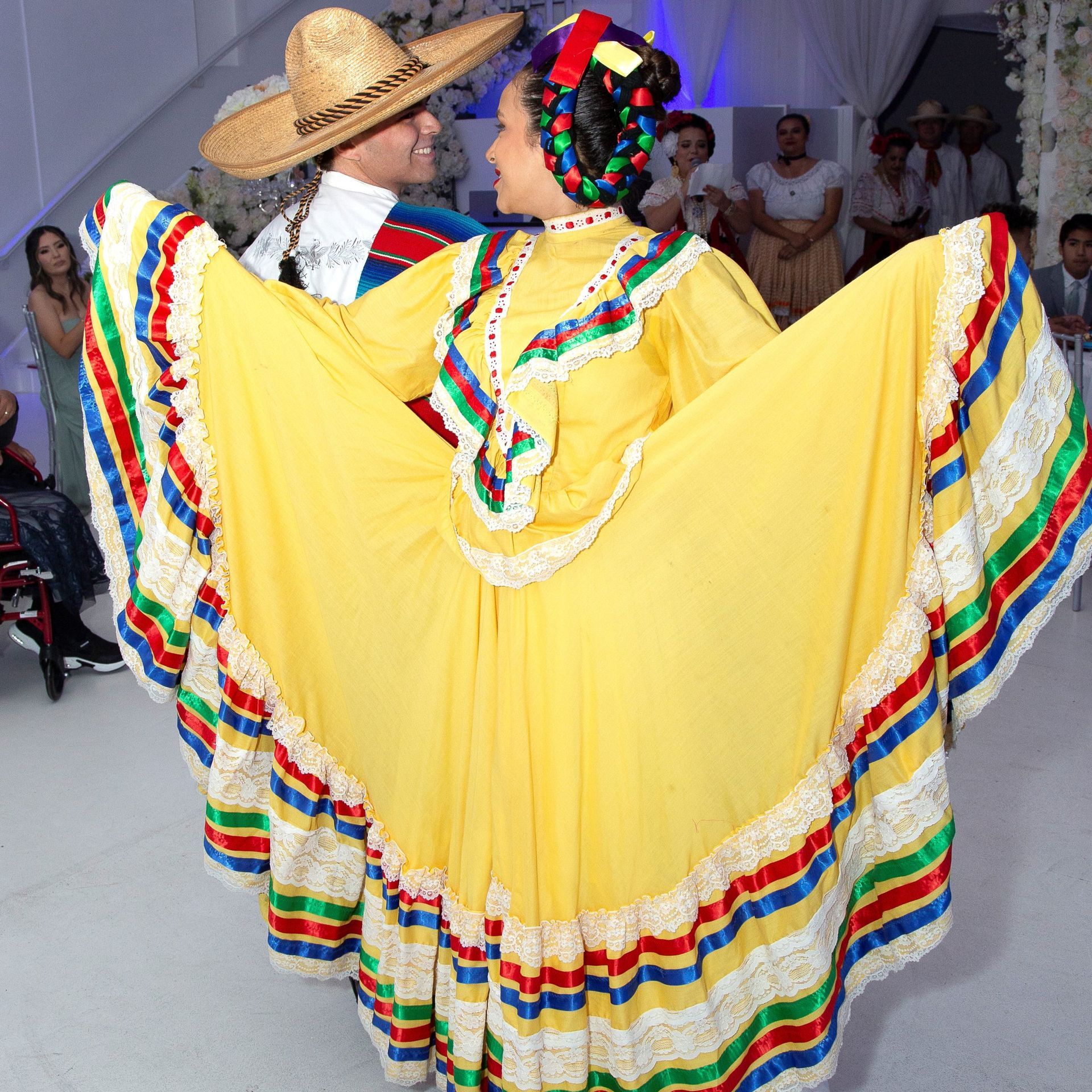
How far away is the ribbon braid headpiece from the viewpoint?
163 centimetres

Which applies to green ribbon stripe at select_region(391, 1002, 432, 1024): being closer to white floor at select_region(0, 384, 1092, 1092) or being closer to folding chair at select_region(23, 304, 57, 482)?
white floor at select_region(0, 384, 1092, 1092)

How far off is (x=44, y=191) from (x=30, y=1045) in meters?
7.14

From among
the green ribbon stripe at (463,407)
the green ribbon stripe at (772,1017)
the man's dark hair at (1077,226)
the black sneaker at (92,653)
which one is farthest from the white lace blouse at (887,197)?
the green ribbon stripe at (772,1017)

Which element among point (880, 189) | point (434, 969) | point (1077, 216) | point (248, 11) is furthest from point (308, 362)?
point (248, 11)

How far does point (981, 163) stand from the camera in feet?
26.5

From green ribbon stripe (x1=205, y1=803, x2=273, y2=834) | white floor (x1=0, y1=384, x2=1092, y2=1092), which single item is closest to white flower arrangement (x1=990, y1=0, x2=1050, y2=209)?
white floor (x1=0, y1=384, x2=1092, y2=1092)

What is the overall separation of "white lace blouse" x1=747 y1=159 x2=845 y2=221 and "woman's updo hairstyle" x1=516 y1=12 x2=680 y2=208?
565 centimetres

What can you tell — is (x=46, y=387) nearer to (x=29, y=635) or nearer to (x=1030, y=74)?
(x=29, y=635)

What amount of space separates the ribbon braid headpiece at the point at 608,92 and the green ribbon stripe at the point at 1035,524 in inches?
28.1

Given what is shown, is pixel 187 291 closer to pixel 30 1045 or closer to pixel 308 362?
pixel 308 362

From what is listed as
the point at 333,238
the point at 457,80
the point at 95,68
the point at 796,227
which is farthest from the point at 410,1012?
the point at 95,68

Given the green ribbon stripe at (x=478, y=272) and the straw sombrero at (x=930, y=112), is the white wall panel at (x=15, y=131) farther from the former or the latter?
the green ribbon stripe at (x=478, y=272)

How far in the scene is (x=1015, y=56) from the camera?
284 inches

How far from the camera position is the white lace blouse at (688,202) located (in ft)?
22.1
